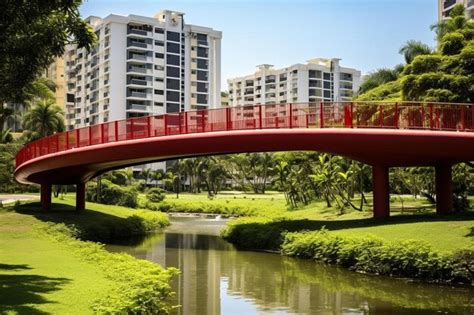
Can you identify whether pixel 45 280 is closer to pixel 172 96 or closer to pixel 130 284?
pixel 130 284

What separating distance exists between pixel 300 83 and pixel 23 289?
403 ft

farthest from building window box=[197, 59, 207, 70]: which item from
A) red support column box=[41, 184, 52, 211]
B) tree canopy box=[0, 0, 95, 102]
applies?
tree canopy box=[0, 0, 95, 102]

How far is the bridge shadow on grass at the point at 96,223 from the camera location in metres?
30.2

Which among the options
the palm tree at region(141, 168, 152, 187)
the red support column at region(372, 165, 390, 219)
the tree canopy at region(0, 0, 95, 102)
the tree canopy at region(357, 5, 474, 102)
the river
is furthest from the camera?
the palm tree at region(141, 168, 152, 187)

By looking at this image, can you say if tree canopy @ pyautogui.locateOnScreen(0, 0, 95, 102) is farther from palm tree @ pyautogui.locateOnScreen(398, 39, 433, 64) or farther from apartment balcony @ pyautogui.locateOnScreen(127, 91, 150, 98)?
apartment balcony @ pyautogui.locateOnScreen(127, 91, 150, 98)

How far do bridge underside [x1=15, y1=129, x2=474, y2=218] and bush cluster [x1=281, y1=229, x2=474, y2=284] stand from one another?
13.8 feet

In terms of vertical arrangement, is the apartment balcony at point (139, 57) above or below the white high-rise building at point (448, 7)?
below

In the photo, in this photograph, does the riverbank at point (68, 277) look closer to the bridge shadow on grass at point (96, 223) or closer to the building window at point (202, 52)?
the bridge shadow on grass at point (96, 223)

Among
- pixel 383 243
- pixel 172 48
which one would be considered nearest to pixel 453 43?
pixel 383 243

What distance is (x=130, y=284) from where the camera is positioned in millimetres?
13570

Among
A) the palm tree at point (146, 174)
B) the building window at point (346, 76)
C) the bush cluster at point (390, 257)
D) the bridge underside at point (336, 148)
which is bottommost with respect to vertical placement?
the bush cluster at point (390, 257)

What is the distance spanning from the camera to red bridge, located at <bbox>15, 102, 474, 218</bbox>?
23.9 metres

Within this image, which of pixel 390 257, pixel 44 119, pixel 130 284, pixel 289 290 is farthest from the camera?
pixel 44 119

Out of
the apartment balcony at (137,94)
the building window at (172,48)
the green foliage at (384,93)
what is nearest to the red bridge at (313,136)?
the green foliage at (384,93)
